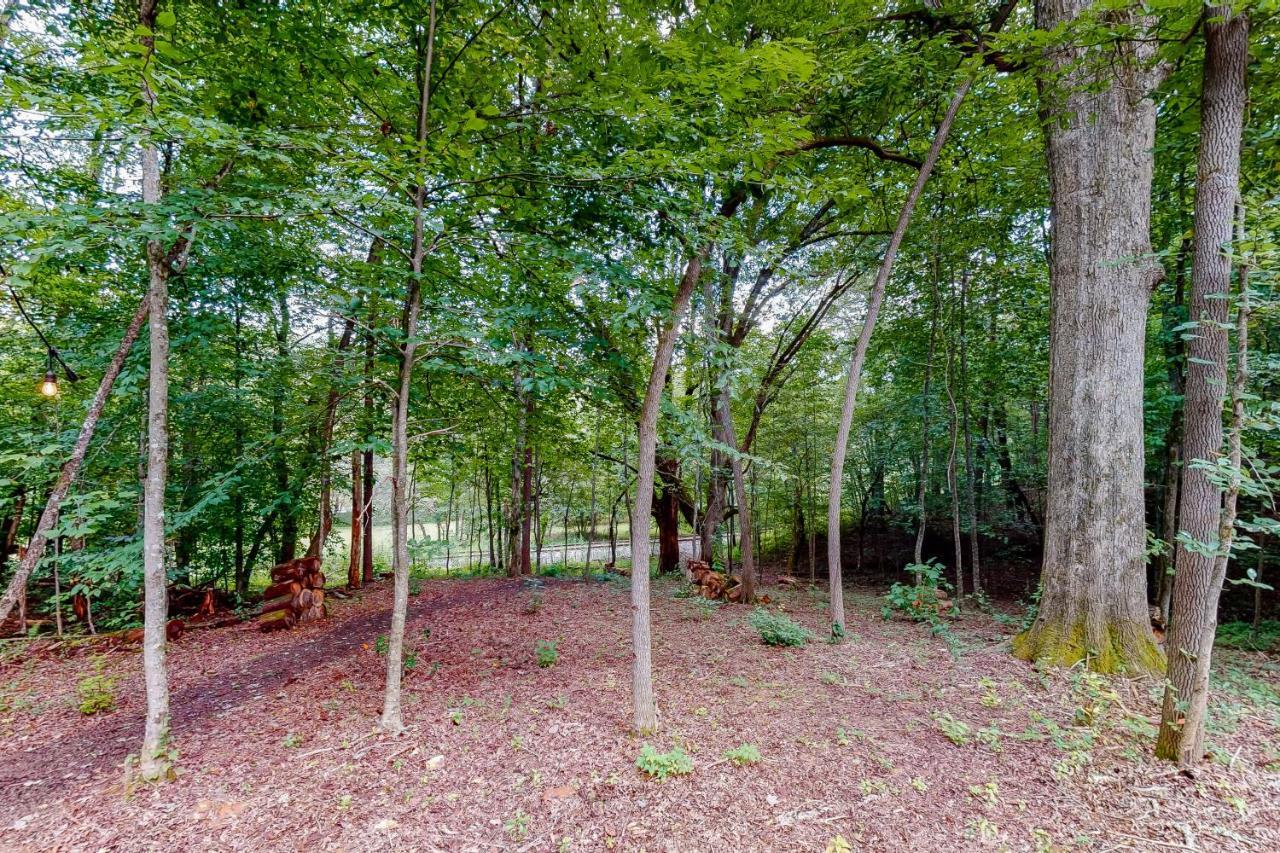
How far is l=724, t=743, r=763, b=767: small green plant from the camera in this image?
10.2 feet

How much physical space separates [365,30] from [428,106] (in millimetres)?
1513

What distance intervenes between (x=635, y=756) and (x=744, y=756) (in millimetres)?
719

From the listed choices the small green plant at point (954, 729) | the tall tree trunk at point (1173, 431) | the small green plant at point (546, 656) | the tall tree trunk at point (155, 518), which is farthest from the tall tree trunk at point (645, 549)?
the tall tree trunk at point (1173, 431)

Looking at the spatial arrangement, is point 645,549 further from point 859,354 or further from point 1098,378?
point 1098,378

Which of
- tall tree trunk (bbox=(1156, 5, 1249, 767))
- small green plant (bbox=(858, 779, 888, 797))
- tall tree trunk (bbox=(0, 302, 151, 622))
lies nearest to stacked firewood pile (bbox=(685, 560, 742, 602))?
small green plant (bbox=(858, 779, 888, 797))

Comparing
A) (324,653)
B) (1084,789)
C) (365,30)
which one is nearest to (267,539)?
(324,653)

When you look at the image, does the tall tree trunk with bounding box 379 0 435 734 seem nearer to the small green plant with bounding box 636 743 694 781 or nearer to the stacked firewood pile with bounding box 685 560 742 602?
the small green plant with bounding box 636 743 694 781

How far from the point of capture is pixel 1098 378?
4543mm

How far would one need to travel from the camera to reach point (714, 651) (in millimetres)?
5379

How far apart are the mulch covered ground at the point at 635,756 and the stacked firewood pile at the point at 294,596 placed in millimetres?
1675

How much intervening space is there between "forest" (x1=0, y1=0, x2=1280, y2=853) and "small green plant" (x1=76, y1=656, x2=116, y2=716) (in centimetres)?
8

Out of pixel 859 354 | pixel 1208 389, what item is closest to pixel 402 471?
pixel 859 354

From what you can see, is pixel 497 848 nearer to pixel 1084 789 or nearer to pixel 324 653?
pixel 1084 789

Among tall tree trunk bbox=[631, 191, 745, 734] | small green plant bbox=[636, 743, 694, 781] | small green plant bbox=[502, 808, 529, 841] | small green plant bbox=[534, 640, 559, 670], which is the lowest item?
small green plant bbox=[534, 640, 559, 670]
